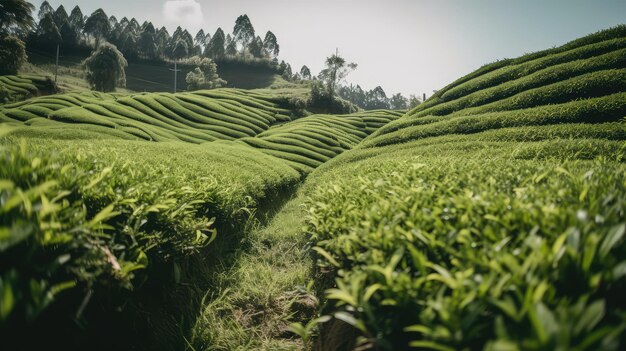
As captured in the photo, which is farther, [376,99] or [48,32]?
Result: [376,99]

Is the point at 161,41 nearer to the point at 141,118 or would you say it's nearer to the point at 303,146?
the point at 141,118

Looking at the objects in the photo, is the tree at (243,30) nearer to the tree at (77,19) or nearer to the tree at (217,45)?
the tree at (217,45)

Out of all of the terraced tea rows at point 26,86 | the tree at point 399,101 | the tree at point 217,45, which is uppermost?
the tree at point 217,45

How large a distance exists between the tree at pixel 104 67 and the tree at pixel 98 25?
160ft

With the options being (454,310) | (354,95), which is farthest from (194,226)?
(354,95)

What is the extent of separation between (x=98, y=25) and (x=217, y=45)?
106 ft

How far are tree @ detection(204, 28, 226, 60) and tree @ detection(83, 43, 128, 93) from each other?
2006 inches

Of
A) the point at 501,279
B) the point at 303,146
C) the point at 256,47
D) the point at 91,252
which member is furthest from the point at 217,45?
the point at 501,279

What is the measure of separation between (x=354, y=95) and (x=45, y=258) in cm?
13134

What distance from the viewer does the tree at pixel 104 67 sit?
156 feet

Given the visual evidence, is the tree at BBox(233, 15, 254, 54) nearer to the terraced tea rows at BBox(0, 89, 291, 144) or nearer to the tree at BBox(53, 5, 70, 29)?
the tree at BBox(53, 5, 70, 29)

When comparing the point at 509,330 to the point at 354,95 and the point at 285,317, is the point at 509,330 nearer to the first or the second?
the point at 285,317

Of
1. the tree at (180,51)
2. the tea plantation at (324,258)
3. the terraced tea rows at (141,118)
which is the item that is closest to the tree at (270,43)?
the tree at (180,51)

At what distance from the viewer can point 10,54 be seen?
1634 inches
